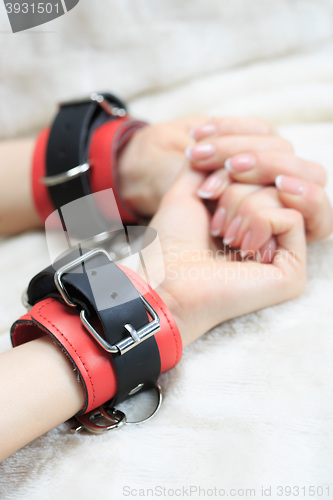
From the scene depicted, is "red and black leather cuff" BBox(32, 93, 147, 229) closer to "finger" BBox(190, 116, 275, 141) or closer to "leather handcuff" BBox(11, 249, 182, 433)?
"finger" BBox(190, 116, 275, 141)

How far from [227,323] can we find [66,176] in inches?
11.6

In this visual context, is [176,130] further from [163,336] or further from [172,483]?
[172,483]

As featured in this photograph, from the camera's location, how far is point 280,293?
0.45 m

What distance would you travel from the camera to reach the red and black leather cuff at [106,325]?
0.36m

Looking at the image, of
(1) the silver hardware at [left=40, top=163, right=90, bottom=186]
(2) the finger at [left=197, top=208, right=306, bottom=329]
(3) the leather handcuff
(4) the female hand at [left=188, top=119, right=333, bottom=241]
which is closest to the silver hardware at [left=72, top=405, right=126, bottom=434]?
(3) the leather handcuff

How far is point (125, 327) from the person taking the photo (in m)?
0.36

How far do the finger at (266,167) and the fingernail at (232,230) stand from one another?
0.16 feet

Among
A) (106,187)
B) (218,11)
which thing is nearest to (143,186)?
(106,187)

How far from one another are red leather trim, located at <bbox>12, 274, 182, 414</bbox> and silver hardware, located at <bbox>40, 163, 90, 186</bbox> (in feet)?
0.83

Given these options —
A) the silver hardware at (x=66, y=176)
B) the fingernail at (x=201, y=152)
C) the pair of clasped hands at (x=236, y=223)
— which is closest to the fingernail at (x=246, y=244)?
the pair of clasped hands at (x=236, y=223)

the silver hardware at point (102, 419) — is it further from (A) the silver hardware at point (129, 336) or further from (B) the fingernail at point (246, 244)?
(B) the fingernail at point (246, 244)

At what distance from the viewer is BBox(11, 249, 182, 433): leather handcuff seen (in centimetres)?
36

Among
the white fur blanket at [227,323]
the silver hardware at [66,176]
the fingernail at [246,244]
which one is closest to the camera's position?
the white fur blanket at [227,323]

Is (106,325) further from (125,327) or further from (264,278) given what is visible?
(264,278)
